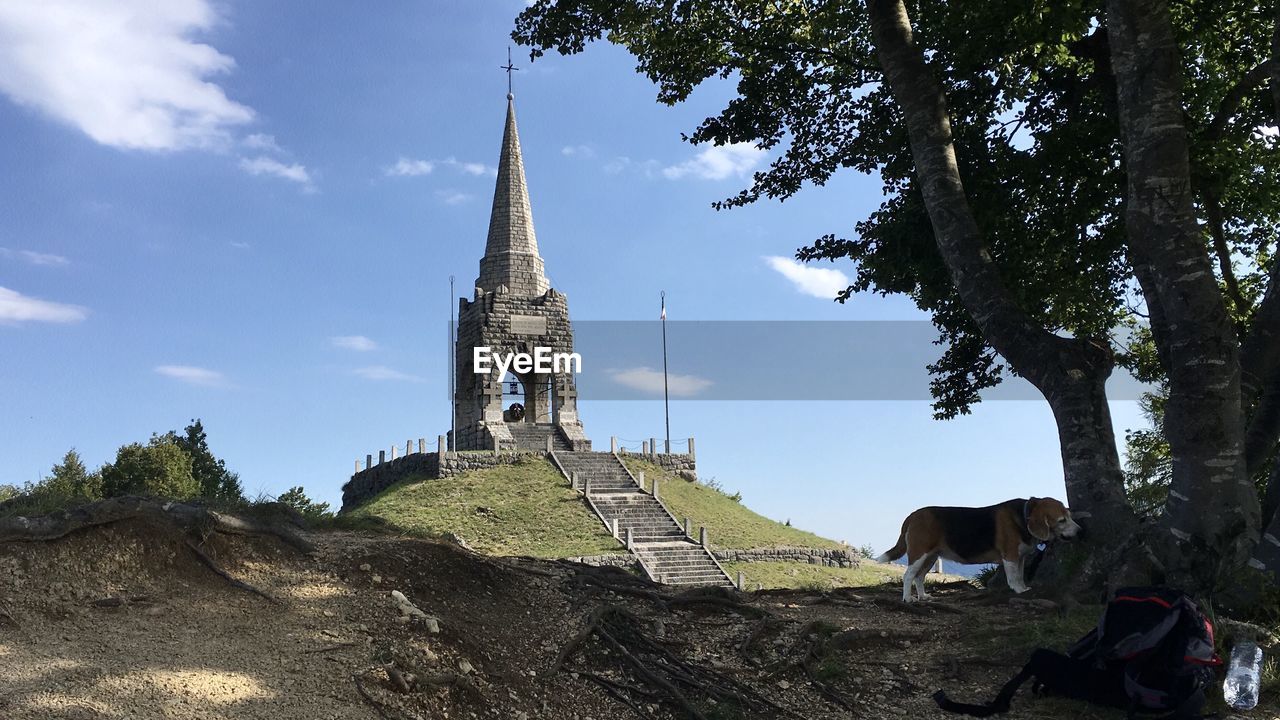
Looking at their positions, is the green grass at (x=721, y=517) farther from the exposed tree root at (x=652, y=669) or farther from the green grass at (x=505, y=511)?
the exposed tree root at (x=652, y=669)

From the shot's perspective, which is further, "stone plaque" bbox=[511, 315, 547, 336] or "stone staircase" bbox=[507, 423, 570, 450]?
"stone plaque" bbox=[511, 315, 547, 336]

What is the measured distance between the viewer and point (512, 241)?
1913 inches

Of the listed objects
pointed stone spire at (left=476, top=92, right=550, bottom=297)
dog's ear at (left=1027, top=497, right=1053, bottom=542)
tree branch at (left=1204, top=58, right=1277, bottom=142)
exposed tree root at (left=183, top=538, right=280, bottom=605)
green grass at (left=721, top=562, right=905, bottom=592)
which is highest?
pointed stone spire at (left=476, top=92, right=550, bottom=297)

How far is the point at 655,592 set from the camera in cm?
1038

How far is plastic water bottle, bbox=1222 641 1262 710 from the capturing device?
7.03 m

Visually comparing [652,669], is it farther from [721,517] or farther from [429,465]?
[429,465]

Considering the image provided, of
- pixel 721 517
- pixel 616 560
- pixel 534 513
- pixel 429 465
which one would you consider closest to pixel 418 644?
pixel 616 560

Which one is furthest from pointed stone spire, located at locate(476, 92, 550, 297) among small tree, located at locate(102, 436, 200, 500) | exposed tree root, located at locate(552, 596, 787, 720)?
exposed tree root, located at locate(552, 596, 787, 720)

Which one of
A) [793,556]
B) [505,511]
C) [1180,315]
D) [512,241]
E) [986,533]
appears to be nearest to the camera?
[1180,315]

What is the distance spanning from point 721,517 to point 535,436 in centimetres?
1095

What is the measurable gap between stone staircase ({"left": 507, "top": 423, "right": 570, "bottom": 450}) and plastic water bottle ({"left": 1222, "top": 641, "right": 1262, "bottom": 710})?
3584cm

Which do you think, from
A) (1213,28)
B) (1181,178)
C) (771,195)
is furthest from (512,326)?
(1181,178)

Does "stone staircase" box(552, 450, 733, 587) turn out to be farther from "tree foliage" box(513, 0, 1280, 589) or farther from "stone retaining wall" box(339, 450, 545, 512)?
"tree foliage" box(513, 0, 1280, 589)

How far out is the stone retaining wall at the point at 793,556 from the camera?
30.9 metres
